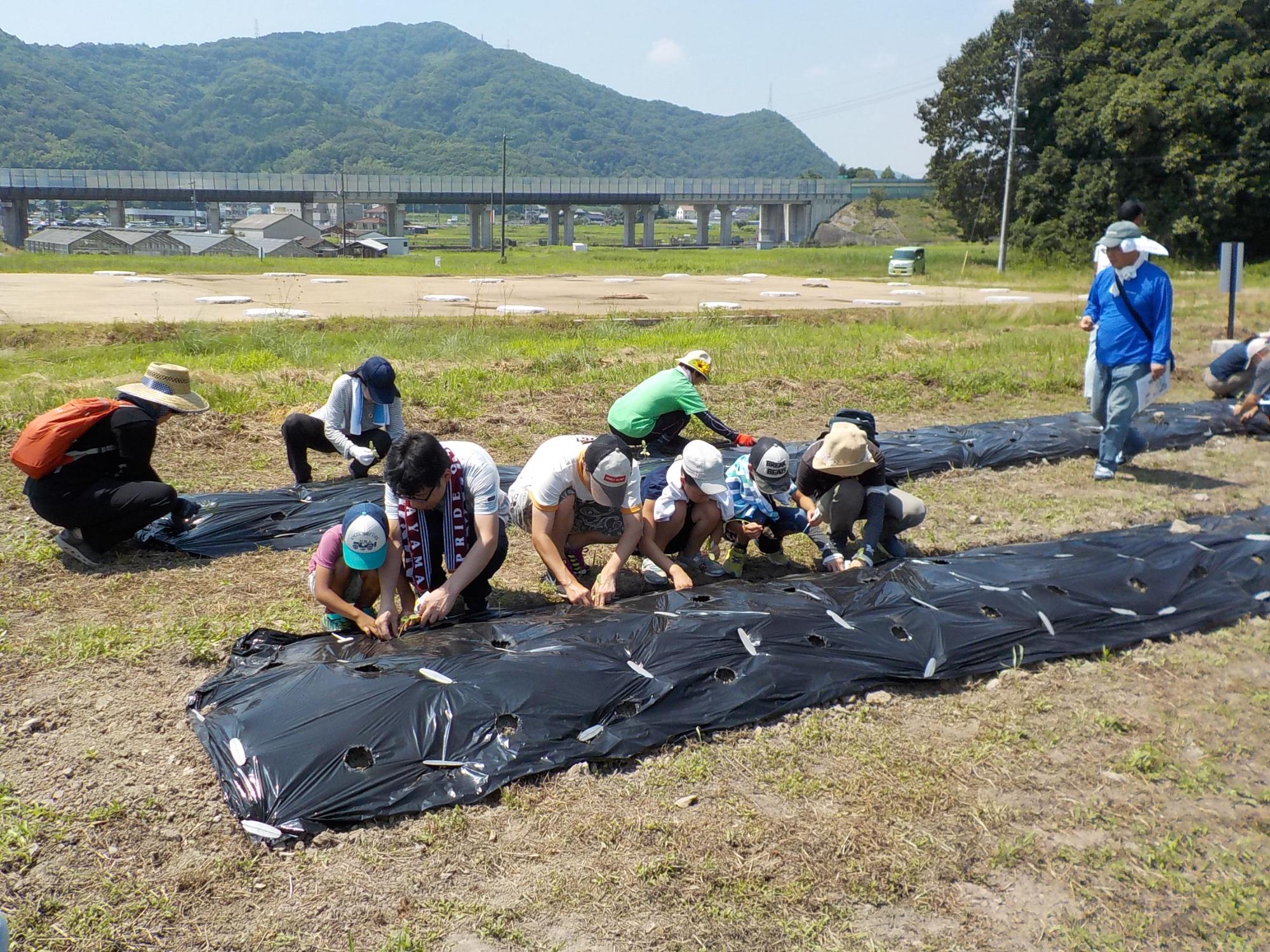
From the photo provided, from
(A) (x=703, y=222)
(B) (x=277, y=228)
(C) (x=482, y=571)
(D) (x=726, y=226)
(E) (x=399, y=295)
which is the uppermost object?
(A) (x=703, y=222)

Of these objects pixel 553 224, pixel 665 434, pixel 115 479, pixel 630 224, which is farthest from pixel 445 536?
pixel 553 224

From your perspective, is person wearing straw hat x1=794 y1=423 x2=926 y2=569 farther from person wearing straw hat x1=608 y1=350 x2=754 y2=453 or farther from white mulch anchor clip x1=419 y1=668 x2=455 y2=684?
white mulch anchor clip x1=419 y1=668 x2=455 y2=684

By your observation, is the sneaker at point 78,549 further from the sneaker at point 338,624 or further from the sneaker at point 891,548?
the sneaker at point 891,548

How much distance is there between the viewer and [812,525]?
459 cm

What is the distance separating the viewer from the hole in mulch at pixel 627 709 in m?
3.16

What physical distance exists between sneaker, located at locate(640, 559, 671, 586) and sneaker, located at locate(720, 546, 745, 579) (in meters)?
0.41

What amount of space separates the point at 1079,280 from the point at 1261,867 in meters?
27.5

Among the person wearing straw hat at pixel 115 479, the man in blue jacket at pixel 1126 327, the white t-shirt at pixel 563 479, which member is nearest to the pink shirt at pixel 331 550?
the white t-shirt at pixel 563 479

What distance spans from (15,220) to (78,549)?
65.5m

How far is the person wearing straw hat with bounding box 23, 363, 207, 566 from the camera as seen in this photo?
15.3 feet

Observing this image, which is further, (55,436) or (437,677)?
(55,436)

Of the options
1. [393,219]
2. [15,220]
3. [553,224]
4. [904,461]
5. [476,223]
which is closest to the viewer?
[904,461]

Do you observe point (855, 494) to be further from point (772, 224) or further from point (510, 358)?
point (772, 224)

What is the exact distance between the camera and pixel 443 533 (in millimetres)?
3717
